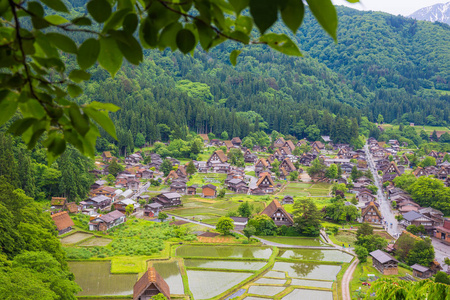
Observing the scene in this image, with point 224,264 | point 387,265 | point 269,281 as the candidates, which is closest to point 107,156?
point 224,264

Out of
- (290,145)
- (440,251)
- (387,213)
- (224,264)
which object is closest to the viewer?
(224,264)

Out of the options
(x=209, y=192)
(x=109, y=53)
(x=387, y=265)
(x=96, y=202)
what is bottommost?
(x=209, y=192)

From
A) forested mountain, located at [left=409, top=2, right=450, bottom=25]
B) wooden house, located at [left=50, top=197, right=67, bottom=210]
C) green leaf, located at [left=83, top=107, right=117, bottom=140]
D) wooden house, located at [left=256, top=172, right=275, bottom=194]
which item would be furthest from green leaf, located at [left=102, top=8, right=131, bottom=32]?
forested mountain, located at [left=409, top=2, right=450, bottom=25]

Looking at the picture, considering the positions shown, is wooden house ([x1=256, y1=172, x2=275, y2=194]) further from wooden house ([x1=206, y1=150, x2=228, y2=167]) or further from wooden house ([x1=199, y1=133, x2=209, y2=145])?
wooden house ([x1=199, y1=133, x2=209, y2=145])

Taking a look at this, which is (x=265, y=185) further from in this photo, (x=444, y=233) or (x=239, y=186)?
(x=444, y=233)

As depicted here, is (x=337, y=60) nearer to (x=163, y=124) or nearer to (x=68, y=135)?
(x=163, y=124)

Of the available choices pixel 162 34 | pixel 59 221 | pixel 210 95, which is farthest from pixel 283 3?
pixel 210 95

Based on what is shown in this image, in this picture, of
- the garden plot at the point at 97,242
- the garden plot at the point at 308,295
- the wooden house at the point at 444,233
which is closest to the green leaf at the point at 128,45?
the garden plot at the point at 308,295

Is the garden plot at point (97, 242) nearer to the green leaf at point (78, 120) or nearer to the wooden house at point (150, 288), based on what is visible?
the wooden house at point (150, 288)
